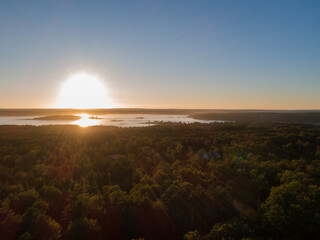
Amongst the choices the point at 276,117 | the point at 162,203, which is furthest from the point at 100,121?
the point at 162,203

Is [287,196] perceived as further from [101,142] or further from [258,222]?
[101,142]

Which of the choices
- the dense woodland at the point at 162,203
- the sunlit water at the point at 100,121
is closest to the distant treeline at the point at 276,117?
the sunlit water at the point at 100,121

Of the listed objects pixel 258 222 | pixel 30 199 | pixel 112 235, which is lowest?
pixel 112 235

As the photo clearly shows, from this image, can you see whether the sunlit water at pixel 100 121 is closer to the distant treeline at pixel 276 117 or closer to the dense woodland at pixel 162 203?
the distant treeline at pixel 276 117

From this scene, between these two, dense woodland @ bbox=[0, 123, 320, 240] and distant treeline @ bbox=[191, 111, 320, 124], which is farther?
distant treeline @ bbox=[191, 111, 320, 124]

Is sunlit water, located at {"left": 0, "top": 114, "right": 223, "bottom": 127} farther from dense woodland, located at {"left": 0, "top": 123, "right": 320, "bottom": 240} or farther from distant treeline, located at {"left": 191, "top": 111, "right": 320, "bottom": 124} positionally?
dense woodland, located at {"left": 0, "top": 123, "right": 320, "bottom": 240}

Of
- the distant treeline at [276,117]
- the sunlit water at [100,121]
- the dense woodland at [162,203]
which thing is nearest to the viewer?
the dense woodland at [162,203]

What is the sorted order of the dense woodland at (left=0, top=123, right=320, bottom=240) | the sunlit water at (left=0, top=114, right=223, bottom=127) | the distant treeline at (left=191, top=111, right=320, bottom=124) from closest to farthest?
the dense woodland at (left=0, top=123, right=320, bottom=240)
the sunlit water at (left=0, top=114, right=223, bottom=127)
the distant treeline at (left=191, top=111, right=320, bottom=124)

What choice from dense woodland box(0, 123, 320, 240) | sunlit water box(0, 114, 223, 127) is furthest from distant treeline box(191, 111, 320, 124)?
dense woodland box(0, 123, 320, 240)

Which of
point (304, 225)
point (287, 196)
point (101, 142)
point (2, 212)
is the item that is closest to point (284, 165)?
point (287, 196)

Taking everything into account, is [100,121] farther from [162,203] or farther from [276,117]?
[162,203]

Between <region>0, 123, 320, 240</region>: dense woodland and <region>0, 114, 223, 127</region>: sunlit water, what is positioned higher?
<region>0, 114, 223, 127</region>: sunlit water
